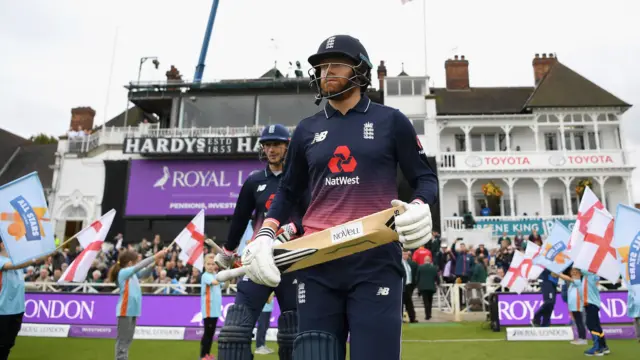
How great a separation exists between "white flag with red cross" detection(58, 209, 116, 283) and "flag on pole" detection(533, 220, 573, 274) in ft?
33.7

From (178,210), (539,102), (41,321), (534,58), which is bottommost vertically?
(41,321)

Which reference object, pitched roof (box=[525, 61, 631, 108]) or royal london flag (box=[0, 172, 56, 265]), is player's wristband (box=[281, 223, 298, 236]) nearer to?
royal london flag (box=[0, 172, 56, 265])

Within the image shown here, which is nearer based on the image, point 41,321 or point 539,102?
point 41,321

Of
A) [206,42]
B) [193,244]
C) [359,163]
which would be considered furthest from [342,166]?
[206,42]

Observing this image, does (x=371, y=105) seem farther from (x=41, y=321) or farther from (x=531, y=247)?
(x=41, y=321)

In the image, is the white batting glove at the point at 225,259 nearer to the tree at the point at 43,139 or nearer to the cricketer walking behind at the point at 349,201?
the cricketer walking behind at the point at 349,201

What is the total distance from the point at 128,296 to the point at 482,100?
33768mm

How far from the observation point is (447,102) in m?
36.4

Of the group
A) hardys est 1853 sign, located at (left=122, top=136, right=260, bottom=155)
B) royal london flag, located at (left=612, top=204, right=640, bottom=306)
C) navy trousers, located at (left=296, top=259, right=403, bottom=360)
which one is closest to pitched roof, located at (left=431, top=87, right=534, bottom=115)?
hardys est 1853 sign, located at (left=122, top=136, right=260, bottom=155)

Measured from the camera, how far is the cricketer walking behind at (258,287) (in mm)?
4523

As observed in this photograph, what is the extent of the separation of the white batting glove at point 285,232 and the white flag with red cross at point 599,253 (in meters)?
8.12

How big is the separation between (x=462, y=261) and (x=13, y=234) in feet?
47.7

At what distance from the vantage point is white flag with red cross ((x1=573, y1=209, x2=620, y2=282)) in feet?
31.8

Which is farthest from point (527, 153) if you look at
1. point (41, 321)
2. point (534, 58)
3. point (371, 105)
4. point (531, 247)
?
point (371, 105)
